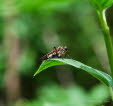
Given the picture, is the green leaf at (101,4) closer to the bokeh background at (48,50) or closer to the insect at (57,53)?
the insect at (57,53)

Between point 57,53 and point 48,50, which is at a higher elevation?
point 48,50

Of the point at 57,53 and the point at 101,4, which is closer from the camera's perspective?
the point at 101,4

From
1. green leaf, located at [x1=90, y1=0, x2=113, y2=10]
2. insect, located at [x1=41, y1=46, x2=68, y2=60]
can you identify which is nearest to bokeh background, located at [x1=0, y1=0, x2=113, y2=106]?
insect, located at [x1=41, y1=46, x2=68, y2=60]

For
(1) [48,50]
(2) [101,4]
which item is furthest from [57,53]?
(1) [48,50]

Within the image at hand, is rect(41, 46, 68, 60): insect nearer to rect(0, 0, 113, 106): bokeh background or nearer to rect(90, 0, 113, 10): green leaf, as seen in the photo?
rect(90, 0, 113, 10): green leaf

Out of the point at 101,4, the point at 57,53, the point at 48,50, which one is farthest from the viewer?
the point at 48,50

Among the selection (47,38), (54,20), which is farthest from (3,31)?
(54,20)

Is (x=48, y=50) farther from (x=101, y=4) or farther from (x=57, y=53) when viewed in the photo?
(x=101, y=4)

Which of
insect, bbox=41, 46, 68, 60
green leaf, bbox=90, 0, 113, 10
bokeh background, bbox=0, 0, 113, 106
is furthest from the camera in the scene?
bokeh background, bbox=0, 0, 113, 106

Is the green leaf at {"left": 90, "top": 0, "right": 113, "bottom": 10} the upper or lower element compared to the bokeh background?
lower

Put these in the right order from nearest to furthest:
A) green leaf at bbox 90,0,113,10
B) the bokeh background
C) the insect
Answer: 1. green leaf at bbox 90,0,113,10
2. the insect
3. the bokeh background
